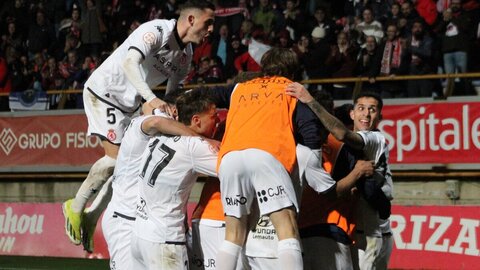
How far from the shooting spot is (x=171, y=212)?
738 centimetres

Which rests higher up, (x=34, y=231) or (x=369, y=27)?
(x=369, y=27)

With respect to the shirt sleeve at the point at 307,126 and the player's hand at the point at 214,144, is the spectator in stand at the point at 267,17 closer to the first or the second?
the player's hand at the point at 214,144

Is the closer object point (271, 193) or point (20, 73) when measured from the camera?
point (271, 193)

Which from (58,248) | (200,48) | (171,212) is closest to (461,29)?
(200,48)

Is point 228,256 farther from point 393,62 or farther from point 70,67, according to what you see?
point 70,67

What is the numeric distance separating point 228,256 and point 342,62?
1011 cm

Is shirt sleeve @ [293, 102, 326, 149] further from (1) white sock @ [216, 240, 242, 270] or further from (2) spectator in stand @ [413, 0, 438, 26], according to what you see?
(2) spectator in stand @ [413, 0, 438, 26]

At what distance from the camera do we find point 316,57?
1684 cm

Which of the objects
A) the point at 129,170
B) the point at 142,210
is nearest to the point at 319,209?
the point at 142,210

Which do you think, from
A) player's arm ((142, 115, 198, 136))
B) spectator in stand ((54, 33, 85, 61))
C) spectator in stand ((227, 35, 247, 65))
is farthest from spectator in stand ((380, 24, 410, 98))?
player's arm ((142, 115, 198, 136))

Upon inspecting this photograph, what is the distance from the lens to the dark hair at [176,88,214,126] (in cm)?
732

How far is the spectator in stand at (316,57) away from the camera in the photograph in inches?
659

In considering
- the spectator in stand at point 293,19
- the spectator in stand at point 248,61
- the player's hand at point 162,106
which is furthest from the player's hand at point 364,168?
the spectator in stand at point 293,19

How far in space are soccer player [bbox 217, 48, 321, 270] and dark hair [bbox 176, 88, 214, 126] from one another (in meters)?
0.25
